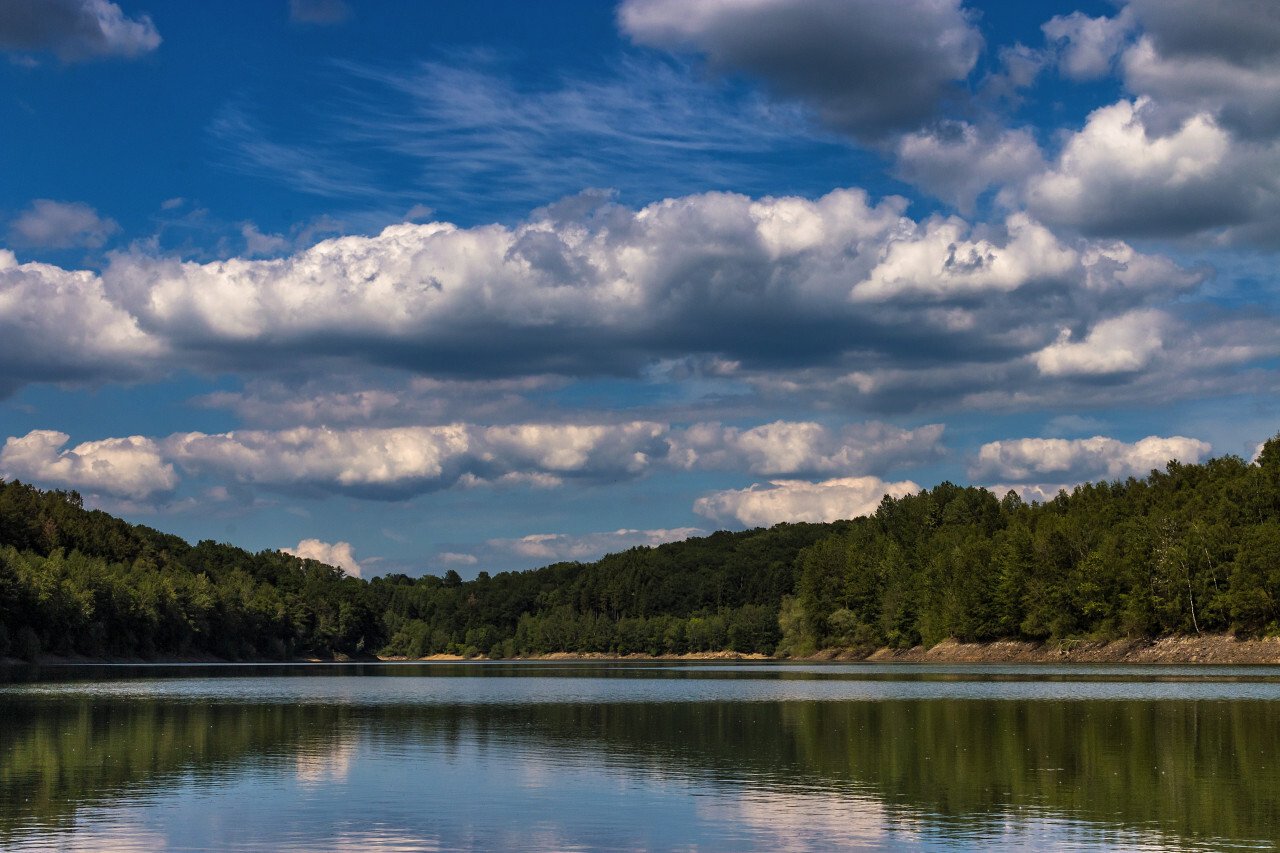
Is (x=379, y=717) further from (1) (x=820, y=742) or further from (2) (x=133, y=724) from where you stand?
(1) (x=820, y=742)

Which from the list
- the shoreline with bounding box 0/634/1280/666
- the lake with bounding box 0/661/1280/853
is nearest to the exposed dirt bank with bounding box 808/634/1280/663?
the shoreline with bounding box 0/634/1280/666

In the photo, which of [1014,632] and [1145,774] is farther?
[1014,632]

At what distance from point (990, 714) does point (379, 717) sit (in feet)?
95.8

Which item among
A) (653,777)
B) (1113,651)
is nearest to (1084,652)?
(1113,651)

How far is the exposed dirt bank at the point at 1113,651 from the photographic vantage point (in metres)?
125

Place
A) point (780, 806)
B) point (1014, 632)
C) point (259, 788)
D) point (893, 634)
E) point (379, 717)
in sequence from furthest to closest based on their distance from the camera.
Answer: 1. point (893, 634)
2. point (1014, 632)
3. point (379, 717)
4. point (259, 788)
5. point (780, 806)

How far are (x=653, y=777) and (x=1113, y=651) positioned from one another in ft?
408

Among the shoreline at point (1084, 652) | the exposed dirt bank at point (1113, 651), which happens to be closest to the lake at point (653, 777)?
the exposed dirt bank at point (1113, 651)

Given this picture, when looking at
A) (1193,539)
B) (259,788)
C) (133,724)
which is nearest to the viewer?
(259,788)

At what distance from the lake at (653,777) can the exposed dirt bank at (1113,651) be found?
68.8m

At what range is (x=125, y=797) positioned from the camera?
29203 mm

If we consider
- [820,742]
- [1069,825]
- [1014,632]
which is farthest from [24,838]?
[1014,632]

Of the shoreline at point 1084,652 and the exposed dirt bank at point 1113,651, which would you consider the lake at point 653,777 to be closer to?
the exposed dirt bank at point 1113,651

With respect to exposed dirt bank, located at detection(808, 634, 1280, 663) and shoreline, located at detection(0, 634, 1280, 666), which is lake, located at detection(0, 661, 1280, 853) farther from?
shoreline, located at detection(0, 634, 1280, 666)
